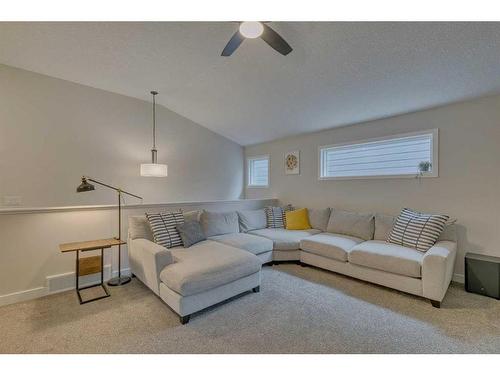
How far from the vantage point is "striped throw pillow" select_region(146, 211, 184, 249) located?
2.90 meters

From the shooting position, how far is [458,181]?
2.97 m

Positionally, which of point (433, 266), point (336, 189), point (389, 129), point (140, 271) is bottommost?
point (140, 271)

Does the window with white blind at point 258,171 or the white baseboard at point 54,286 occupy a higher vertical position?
the window with white blind at point 258,171

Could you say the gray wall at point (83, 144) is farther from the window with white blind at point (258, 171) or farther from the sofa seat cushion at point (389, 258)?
the sofa seat cushion at point (389, 258)

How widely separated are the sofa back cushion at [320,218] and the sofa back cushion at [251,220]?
2.89ft

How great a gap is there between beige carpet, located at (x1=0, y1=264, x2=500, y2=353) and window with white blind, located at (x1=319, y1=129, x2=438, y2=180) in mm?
1724

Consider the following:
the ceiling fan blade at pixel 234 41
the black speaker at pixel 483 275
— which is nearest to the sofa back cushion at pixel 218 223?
the ceiling fan blade at pixel 234 41

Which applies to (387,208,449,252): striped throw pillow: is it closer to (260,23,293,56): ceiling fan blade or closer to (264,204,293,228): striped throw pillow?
(264,204,293,228): striped throw pillow

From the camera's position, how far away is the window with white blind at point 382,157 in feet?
10.7

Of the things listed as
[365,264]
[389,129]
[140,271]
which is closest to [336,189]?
[389,129]

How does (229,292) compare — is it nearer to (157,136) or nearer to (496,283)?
(496,283)

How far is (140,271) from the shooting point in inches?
109
